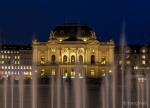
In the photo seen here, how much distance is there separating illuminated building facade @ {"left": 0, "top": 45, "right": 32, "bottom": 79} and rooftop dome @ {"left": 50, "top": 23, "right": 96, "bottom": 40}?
41.4 feet

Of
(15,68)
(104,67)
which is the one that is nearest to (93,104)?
(104,67)

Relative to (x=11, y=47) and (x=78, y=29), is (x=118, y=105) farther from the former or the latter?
(x=11, y=47)

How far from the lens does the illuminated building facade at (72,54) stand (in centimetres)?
13488

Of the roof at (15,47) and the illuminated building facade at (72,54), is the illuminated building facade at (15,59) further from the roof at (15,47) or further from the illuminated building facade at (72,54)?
the illuminated building facade at (72,54)

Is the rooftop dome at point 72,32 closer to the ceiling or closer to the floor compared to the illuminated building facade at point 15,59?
closer to the ceiling

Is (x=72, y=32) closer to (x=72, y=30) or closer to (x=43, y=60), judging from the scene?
(x=72, y=30)

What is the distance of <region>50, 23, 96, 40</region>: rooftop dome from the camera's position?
141 meters

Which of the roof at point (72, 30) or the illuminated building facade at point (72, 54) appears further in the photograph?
the roof at point (72, 30)

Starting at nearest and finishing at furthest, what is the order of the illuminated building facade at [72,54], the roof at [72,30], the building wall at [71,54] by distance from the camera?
the illuminated building facade at [72,54] → the building wall at [71,54] → the roof at [72,30]

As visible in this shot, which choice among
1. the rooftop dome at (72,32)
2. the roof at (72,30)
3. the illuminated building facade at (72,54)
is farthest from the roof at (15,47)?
the illuminated building facade at (72,54)

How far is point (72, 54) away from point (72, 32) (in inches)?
243

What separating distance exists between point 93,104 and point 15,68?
109187 millimetres

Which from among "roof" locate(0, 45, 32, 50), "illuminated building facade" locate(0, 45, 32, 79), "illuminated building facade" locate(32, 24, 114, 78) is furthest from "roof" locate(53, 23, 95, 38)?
"roof" locate(0, 45, 32, 50)

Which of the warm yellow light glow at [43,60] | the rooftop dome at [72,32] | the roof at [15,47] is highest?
the rooftop dome at [72,32]
